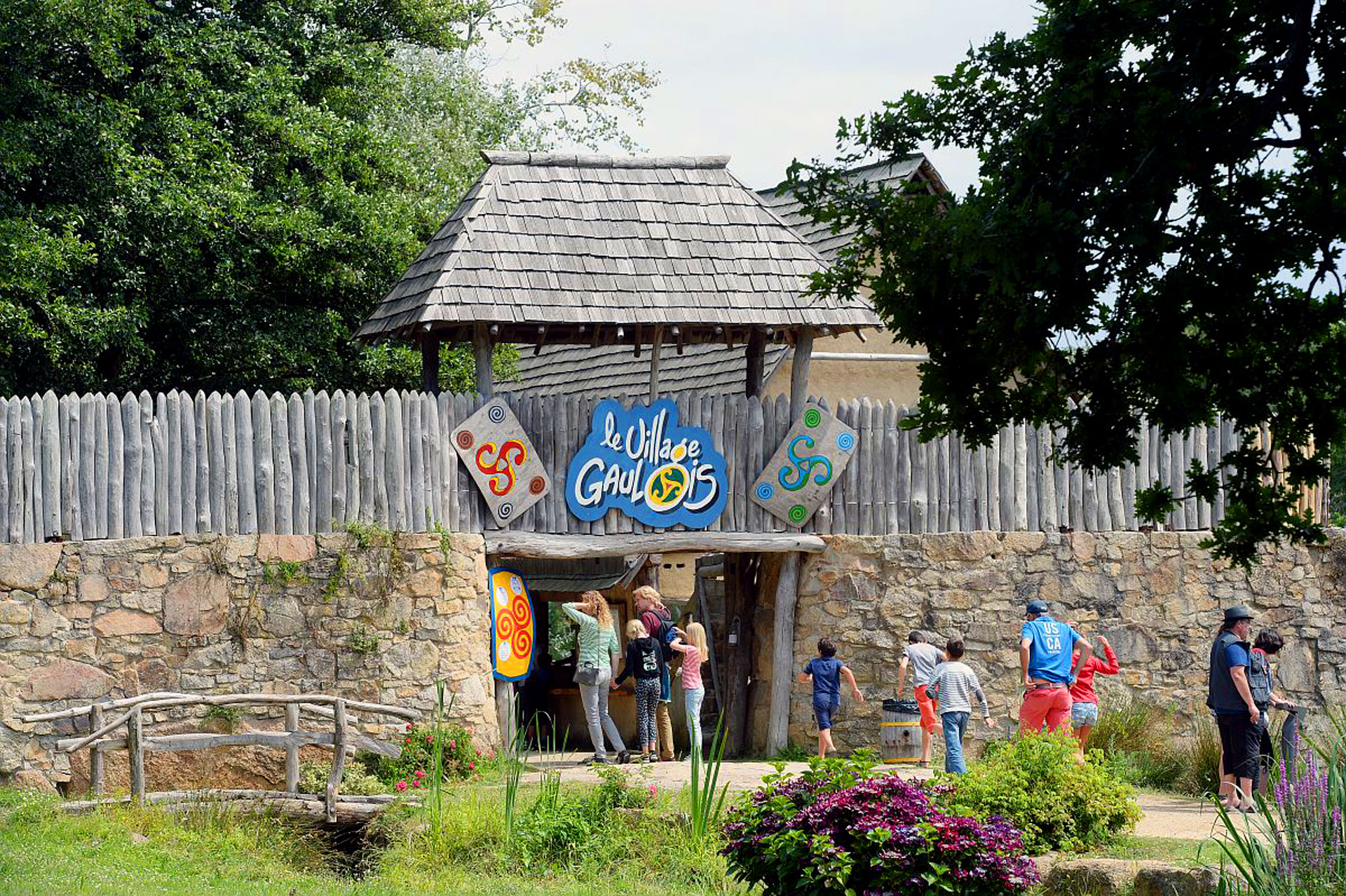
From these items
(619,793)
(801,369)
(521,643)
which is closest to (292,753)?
(521,643)

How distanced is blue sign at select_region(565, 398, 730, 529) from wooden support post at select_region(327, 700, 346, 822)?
3042 mm

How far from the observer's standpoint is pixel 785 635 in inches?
Answer: 627

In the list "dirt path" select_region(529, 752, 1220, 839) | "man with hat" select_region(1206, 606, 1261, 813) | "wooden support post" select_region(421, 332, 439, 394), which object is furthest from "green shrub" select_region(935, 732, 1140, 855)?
"wooden support post" select_region(421, 332, 439, 394)

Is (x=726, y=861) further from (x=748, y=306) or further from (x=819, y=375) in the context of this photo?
(x=819, y=375)

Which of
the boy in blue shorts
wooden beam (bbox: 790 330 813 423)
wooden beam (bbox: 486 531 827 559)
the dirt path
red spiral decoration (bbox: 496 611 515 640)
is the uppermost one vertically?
wooden beam (bbox: 790 330 813 423)

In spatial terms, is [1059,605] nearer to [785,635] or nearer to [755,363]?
[785,635]

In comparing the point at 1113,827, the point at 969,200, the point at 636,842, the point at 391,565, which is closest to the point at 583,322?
the point at 391,565

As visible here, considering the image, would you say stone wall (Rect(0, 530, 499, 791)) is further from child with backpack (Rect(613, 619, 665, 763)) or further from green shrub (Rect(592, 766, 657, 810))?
green shrub (Rect(592, 766, 657, 810))

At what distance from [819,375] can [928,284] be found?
12897 mm

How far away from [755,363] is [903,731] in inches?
157

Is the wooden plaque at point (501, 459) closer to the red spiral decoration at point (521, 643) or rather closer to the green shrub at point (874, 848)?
the red spiral decoration at point (521, 643)

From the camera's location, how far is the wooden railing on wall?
13594mm

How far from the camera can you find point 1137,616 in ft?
52.6

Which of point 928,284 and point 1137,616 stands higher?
point 928,284
